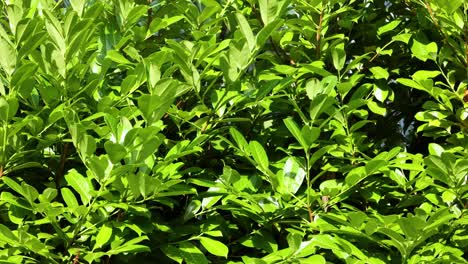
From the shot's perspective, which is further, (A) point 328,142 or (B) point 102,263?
(A) point 328,142

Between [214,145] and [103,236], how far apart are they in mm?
587

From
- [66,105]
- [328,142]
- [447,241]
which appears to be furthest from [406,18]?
[66,105]

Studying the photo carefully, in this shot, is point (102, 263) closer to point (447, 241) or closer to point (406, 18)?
point (447, 241)

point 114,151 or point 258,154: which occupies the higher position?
point 114,151

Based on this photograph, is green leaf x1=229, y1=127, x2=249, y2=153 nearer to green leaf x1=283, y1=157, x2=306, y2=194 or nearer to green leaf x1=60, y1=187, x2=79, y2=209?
green leaf x1=283, y1=157, x2=306, y2=194

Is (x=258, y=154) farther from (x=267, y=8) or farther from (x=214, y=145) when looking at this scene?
(x=267, y=8)

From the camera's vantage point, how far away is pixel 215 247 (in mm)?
2004

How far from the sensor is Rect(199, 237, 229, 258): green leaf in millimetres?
1976

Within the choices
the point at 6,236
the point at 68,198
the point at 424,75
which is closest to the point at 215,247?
the point at 68,198

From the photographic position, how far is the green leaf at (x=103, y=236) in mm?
1856

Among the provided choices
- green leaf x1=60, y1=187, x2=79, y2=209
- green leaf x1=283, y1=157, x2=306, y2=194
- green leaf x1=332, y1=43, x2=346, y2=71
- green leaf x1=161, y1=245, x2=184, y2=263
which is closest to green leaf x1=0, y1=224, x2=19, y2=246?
green leaf x1=60, y1=187, x2=79, y2=209

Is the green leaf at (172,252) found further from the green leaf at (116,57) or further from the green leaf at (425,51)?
the green leaf at (425,51)

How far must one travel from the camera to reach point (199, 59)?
85.2 inches

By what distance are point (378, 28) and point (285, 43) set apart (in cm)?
47
